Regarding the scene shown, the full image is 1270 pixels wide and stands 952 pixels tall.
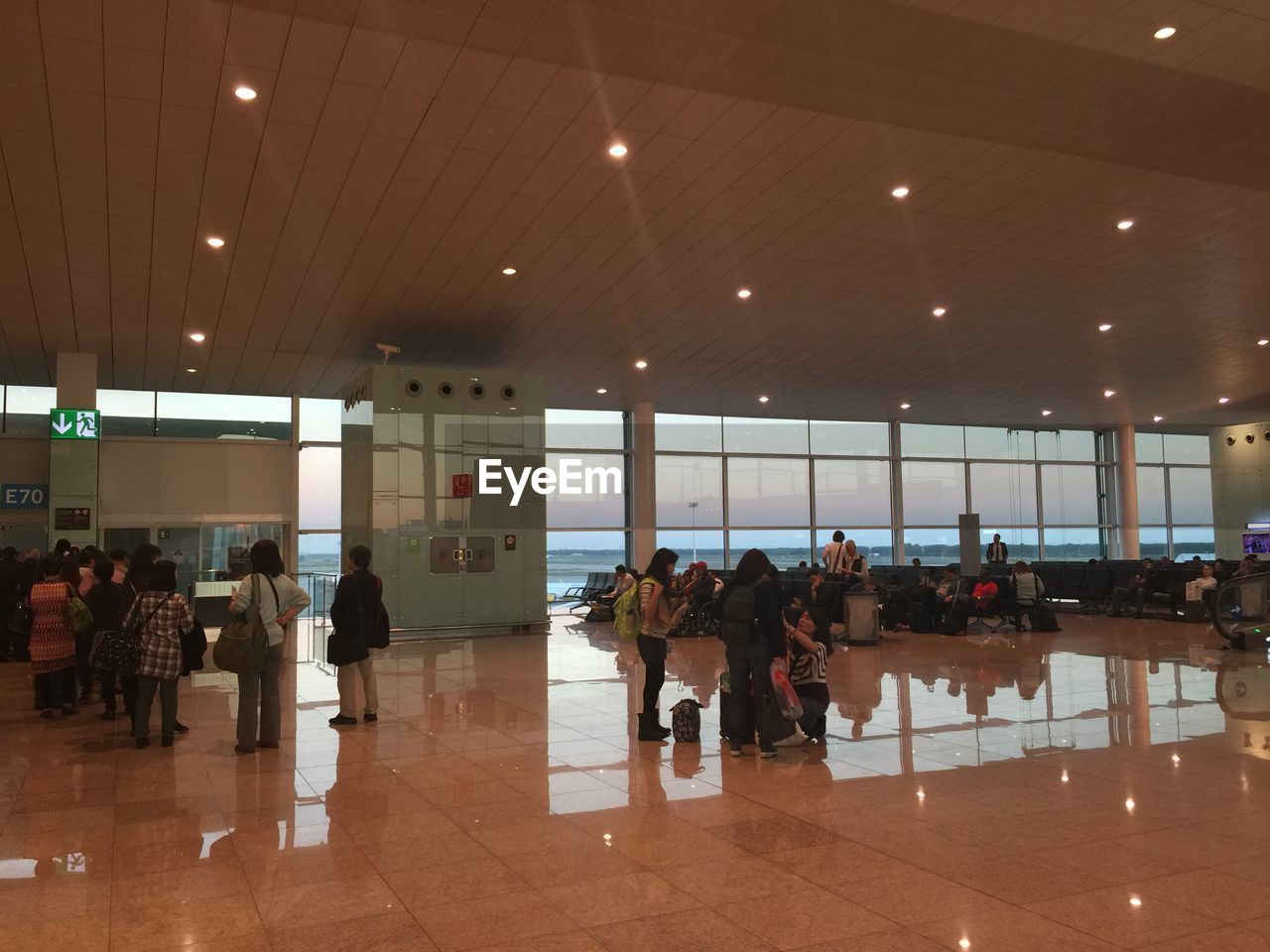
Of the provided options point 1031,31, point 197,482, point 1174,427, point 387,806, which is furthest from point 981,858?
point 1174,427

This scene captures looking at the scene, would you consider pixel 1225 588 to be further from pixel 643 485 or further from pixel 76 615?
pixel 643 485

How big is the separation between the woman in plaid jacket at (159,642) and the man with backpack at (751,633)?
4.20m

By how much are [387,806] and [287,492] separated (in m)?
17.8

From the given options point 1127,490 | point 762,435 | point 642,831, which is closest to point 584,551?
point 762,435

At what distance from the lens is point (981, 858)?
470 centimetres

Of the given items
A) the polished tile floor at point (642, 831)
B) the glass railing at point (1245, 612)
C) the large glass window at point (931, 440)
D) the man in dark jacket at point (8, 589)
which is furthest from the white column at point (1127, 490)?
the man in dark jacket at point (8, 589)

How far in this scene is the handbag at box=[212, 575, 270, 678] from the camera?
7.54m

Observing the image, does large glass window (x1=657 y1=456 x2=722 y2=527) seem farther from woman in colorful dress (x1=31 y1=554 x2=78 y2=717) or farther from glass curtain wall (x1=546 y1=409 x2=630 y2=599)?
woman in colorful dress (x1=31 y1=554 x2=78 y2=717)

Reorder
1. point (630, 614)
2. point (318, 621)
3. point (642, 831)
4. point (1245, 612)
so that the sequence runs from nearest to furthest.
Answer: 1. point (642, 831)
2. point (630, 614)
3. point (1245, 612)
4. point (318, 621)

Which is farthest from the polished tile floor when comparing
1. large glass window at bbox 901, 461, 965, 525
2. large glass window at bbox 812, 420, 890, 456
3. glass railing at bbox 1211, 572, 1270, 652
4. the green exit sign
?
large glass window at bbox 901, 461, 965, 525

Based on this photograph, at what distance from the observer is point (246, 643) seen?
299 inches

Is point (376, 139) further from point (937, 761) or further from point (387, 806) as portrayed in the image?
point (937, 761)

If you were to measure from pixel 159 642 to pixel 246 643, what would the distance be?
667 mm

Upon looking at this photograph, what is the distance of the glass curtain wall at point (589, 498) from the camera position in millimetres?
26688
